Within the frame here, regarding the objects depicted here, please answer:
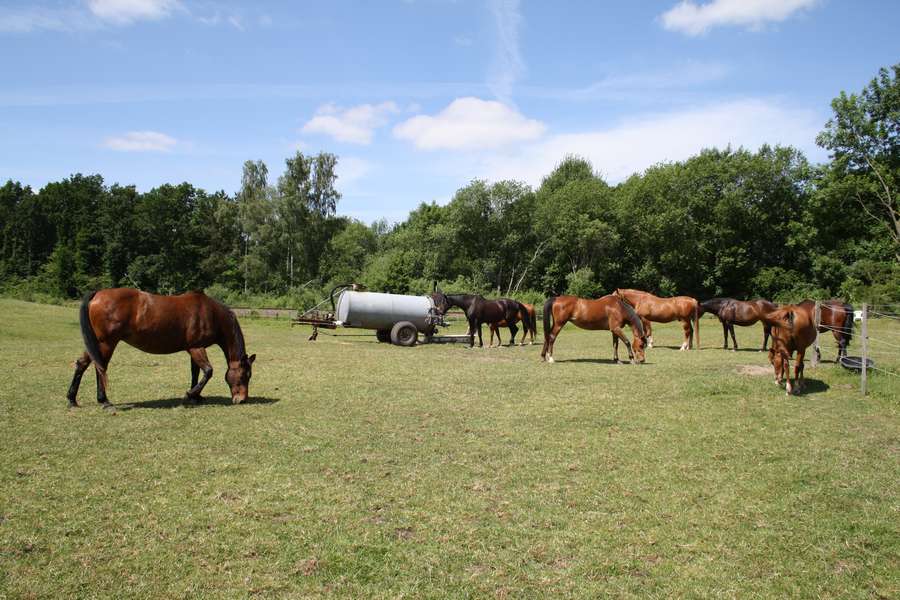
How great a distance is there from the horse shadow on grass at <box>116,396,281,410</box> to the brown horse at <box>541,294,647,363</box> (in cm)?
831

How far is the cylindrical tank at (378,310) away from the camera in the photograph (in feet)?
69.7

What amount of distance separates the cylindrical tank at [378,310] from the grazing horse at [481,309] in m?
0.72

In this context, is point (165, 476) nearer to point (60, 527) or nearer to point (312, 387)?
point (60, 527)

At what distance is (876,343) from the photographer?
21.6 metres

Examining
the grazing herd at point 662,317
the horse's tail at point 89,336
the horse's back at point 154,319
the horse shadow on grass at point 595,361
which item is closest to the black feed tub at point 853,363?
the grazing herd at point 662,317

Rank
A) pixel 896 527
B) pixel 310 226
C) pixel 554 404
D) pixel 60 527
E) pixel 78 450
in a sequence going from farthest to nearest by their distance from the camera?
pixel 310 226
pixel 554 404
pixel 78 450
pixel 896 527
pixel 60 527

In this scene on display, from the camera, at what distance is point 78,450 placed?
7109mm

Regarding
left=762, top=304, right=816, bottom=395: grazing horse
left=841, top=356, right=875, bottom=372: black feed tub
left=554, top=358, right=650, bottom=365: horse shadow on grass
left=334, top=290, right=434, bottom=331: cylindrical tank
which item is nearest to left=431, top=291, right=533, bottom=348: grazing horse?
left=334, top=290, right=434, bottom=331: cylindrical tank

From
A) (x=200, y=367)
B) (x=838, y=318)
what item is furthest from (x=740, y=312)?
(x=200, y=367)

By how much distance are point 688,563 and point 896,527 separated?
85.4 inches

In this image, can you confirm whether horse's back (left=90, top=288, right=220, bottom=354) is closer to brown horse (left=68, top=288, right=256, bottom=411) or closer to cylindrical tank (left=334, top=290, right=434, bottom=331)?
brown horse (left=68, top=288, right=256, bottom=411)

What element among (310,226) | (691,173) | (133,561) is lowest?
(133,561)

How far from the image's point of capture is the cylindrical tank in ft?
69.7

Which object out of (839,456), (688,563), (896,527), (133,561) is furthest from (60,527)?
(839,456)
